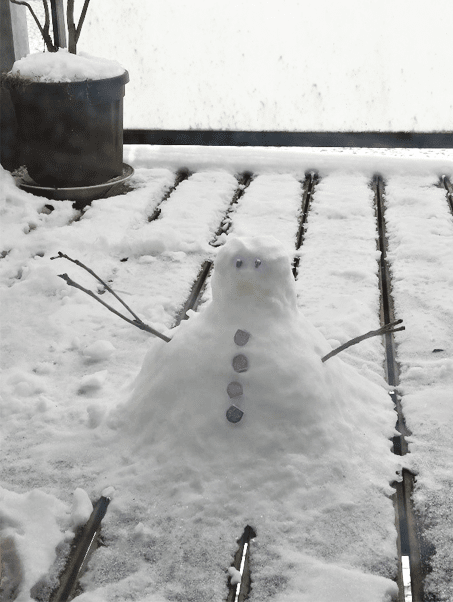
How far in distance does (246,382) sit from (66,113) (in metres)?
2.03

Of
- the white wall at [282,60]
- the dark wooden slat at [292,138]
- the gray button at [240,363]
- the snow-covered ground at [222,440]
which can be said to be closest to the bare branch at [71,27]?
the white wall at [282,60]

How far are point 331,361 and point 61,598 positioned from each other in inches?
26.4

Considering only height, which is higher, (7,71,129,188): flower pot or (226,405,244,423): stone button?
(226,405,244,423): stone button

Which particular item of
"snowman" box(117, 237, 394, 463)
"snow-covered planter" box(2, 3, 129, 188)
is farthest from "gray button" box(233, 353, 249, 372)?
"snow-covered planter" box(2, 3, 129, 188)

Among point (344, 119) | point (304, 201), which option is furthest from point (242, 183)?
point (344, 119)

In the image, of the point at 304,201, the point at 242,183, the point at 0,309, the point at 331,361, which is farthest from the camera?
the point at 242,183

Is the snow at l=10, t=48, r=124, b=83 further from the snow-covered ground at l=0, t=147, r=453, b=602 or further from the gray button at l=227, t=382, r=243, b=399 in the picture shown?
the gray button at l=227, t=382, r=243, b=399

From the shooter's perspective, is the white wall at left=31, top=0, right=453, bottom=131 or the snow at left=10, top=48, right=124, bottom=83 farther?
the white wall at left=31, top=0, right=453, bottom=131

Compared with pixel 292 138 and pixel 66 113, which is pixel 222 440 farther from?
pixel 292 138

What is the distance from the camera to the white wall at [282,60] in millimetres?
3314

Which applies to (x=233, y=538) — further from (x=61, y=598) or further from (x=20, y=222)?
(x=20, y=222)

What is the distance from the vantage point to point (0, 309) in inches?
83.1

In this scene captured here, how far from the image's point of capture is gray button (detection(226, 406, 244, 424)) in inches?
52.3

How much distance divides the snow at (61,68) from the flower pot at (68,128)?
0.04 meters
